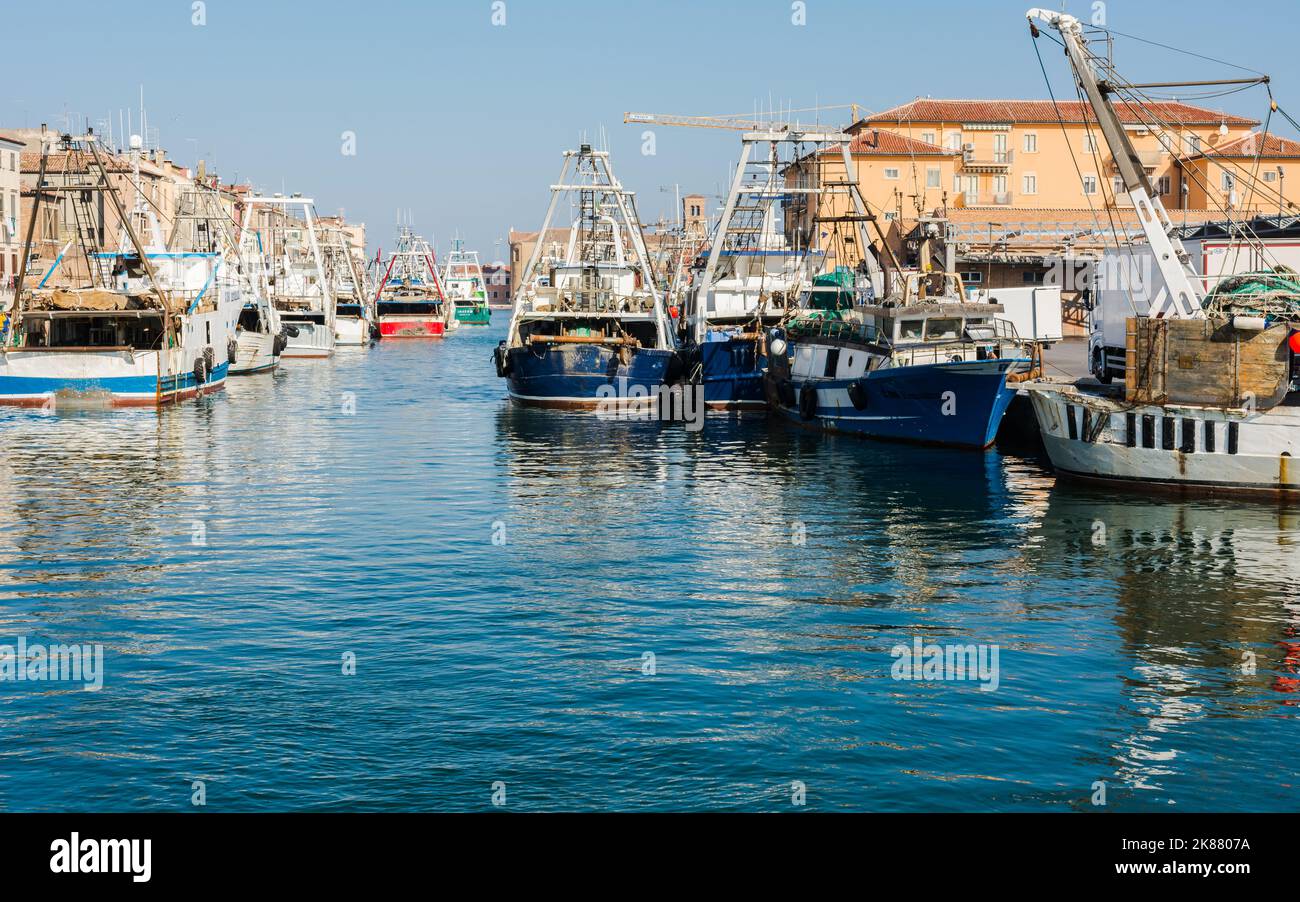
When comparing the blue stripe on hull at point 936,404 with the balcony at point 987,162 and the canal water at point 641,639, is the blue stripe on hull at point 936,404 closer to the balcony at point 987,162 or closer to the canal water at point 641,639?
the canal water at point 641,639

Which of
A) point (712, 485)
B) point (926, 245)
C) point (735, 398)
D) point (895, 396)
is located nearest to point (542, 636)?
point (712, 485)

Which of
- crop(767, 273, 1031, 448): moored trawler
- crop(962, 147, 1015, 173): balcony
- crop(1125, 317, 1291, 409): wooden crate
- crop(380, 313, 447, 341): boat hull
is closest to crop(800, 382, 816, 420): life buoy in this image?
crop(767, 273, 1031, 448): moored trawler

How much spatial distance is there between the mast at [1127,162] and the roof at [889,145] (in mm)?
61246

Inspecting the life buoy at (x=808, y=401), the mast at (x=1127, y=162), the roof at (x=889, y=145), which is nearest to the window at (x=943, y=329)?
Answer: the life buoy at (x=808, y=401)

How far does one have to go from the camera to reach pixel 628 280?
63344mm

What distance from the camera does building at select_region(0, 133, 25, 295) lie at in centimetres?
9481

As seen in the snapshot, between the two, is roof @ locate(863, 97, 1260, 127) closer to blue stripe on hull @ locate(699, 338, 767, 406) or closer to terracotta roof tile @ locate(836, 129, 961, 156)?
terracotta roof tile @ locate(836, 129, 961, 156)

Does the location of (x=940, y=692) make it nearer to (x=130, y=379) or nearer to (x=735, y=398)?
(x=735, y=398)

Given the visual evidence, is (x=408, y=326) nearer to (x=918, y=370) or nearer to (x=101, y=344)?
(x=101, y=344)

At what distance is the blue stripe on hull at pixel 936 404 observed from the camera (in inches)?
1501

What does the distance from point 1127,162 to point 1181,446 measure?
8559 mm

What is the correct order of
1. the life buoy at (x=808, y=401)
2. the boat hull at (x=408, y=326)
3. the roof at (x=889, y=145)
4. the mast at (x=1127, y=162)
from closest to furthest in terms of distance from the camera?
the mast at (x=1127, y=162)
the life buoy at (x=808, y=401)
the roof at (x=889, y=145)
the boat hull at (x=408, y=326)

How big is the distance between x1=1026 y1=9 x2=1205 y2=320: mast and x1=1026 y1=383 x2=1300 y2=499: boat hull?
3819 mm
